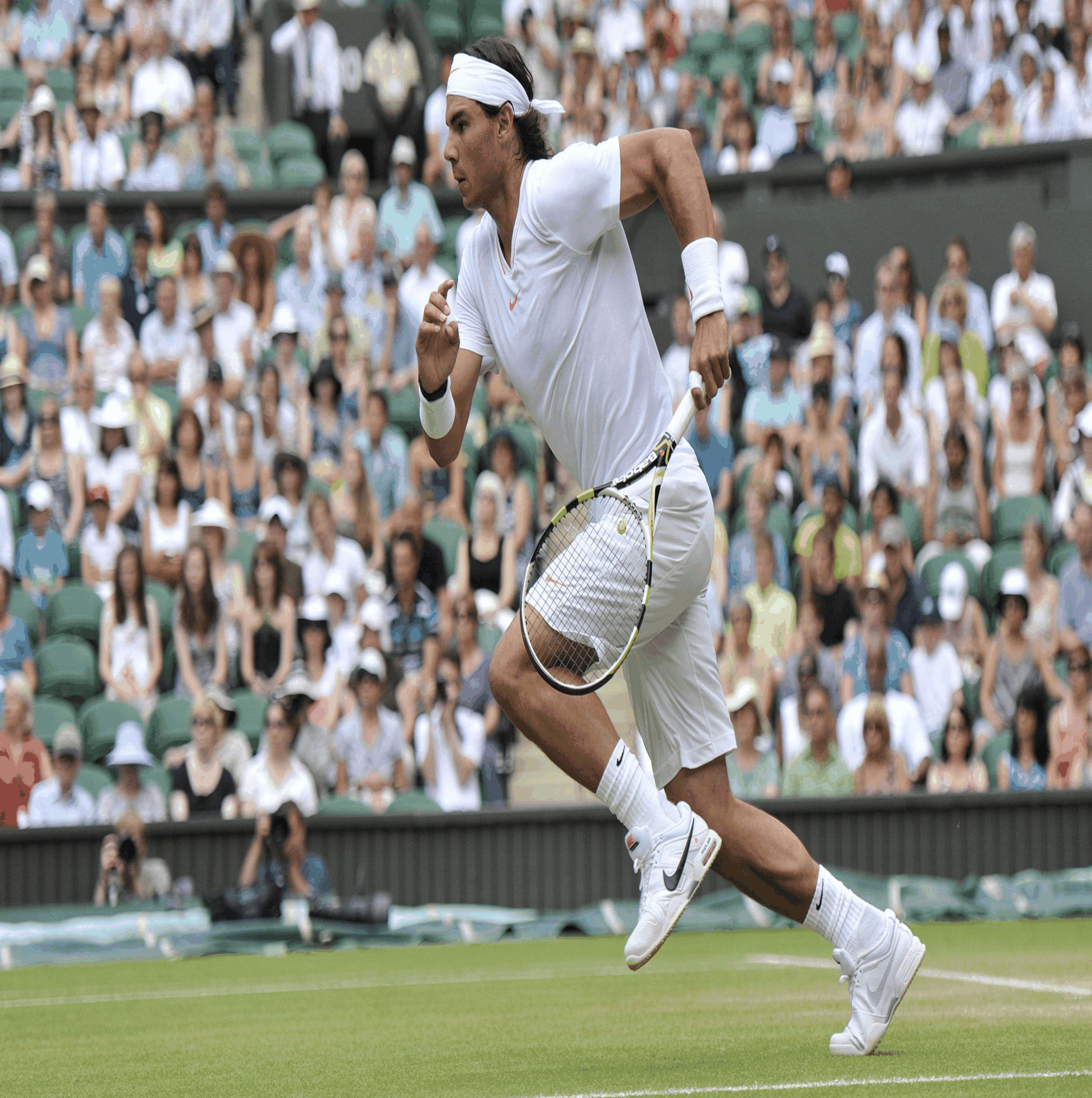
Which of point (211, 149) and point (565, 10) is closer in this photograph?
point (211, 149)

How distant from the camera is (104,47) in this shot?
1588cm

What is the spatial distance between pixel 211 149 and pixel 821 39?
5.37 metres

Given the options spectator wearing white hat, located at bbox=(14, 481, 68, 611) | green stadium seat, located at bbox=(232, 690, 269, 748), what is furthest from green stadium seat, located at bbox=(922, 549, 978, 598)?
spectator wearing white hat, located at bbox=(14, 481, 68, 611)

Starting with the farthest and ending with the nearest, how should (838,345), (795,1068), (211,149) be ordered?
(211,149) → (838,345) → (795,1068)

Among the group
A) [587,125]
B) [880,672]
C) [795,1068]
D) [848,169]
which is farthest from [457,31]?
[795,1068]

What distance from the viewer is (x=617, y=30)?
55.7 feet

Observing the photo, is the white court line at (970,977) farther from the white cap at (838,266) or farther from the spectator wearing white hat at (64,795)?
the white cap at (838,266)

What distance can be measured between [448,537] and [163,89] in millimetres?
6089

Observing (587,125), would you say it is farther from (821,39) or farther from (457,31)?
(457,31)

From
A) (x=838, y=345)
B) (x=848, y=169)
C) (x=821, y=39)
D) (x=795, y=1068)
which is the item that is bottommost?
(x=795, y=1068)

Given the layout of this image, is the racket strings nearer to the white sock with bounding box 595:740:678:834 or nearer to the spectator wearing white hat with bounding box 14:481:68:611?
the white sock with bounding box 595:740:678:834

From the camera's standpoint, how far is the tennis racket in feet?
13.9

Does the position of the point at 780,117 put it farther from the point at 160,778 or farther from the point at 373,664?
the point at 160,778

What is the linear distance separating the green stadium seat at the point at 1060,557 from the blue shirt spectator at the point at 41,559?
6376 millimetres
